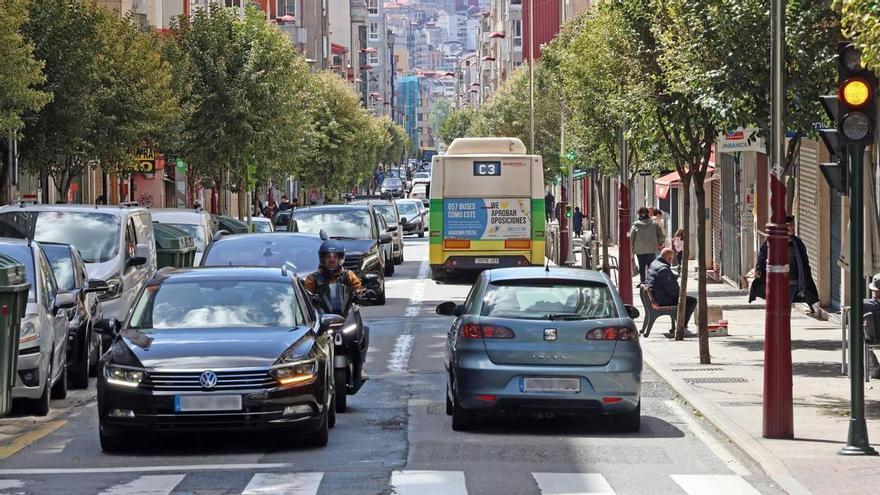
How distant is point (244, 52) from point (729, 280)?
20664 millimetres

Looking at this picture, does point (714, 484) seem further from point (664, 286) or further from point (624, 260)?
point (624, 260)

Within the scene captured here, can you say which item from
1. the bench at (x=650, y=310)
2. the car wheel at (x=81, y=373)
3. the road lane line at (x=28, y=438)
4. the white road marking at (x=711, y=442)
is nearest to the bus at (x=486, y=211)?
Result: the bench at (x=650, y=310)

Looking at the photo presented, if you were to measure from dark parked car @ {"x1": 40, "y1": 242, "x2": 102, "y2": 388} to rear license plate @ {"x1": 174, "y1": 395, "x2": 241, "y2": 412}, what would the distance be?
544 centimetres

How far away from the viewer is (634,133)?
81.1ft

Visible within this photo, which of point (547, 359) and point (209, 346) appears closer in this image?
point (209, 346)

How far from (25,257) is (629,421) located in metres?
6.33

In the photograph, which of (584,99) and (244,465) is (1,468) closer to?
(244,465)

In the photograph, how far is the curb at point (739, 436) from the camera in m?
12.4

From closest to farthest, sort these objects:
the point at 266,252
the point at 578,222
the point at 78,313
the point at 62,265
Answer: the point at 78,313
the point at 62,265
the point at 266,252
the point at 578,222

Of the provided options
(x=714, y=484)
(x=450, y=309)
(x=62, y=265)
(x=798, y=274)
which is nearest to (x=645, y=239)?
(x=798, y=274)

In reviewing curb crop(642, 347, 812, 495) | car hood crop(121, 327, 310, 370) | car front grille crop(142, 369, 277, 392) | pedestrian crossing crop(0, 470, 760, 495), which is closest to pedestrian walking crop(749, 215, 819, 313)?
curb crop(642, 347, 812, 495)

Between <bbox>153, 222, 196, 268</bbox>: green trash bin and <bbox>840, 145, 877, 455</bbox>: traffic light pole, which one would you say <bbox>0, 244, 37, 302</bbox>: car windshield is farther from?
<bbox>153, 222, 196, 268</bbox>: green trash bin

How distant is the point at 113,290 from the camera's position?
2262 cm

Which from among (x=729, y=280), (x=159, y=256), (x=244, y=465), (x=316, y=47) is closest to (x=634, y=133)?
(x=159, y=256)
